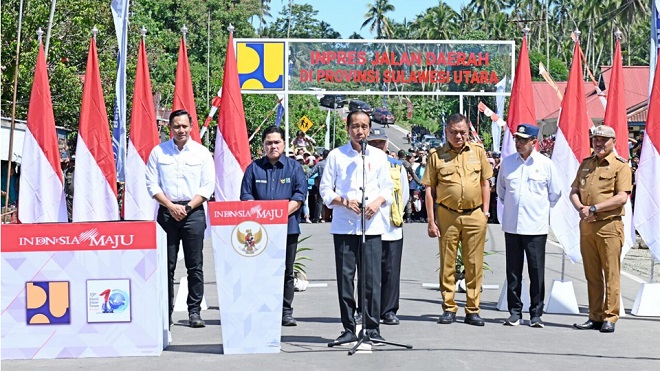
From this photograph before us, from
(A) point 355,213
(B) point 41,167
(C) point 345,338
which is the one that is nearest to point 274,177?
(A) point 355,213

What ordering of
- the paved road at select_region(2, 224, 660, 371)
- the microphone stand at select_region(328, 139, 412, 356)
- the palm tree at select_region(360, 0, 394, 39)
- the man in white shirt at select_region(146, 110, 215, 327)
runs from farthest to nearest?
the palm tree at select_region(360, 0, 394, 39) < the man in white shirt at select_region(146, 110, 215, 327) < the microphone stand at select_region(328, 139, 412, 356) < the paved road at select_region(2, 224, 660, 371)

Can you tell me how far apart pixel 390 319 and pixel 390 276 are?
427 mm

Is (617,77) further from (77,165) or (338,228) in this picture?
(77,165)

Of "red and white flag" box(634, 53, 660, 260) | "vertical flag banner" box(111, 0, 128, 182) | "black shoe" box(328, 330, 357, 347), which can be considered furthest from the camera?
"vertical flag banner" box(111, 0, 128, 182)

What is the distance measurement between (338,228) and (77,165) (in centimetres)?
684

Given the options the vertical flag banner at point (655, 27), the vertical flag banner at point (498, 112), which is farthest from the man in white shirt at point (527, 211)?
the vertical flag banner at point (498, 112)

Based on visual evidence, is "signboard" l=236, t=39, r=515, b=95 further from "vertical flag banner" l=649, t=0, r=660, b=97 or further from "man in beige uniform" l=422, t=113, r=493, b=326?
"man in beige uniform" l=422, t=113, r=493, b=326

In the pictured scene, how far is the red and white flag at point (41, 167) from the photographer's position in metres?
15.6

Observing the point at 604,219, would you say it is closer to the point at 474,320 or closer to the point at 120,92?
the point at 474,320

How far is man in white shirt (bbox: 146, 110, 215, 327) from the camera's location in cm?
1078

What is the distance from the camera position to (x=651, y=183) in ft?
42.3

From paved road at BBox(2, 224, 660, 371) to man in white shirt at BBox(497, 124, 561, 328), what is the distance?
1.32ft

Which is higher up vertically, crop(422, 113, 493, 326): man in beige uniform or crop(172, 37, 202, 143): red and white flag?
crop(172, 37, 202, 143): red and white flag

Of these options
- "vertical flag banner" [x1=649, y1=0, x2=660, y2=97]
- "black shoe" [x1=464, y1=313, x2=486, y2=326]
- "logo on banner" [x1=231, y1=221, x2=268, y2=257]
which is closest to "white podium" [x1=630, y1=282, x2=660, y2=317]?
"black shoe" [x1=464, y1=313, x2=486, y2=326]
